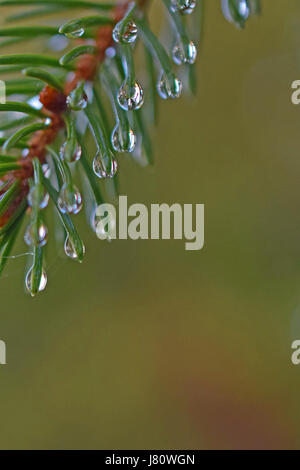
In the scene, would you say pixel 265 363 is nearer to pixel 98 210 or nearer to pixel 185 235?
pixel 185 235

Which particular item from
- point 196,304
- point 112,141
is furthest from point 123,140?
point 196,304

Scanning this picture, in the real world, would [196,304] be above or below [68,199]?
above

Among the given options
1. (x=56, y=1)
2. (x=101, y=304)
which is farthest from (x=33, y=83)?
(x=101, y=304)

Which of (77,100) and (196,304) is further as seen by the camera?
(196,304)

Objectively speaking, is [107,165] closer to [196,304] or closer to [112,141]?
[112,141]
